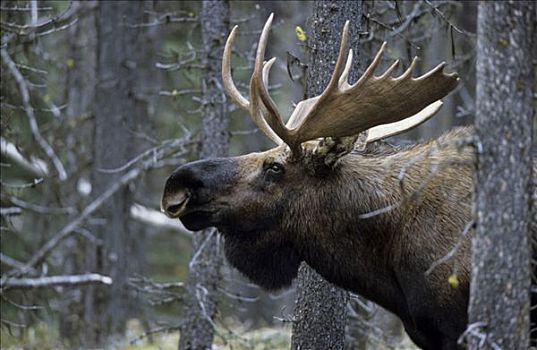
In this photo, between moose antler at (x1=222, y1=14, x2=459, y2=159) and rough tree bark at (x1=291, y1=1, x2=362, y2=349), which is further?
rough tree bark at (x1=291, y1=1, x2=362, y2=349)

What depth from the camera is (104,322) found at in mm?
13805

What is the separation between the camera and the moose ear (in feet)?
22.5

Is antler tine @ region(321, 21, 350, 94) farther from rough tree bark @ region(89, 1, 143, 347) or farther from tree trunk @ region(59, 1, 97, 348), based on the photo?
tree trunk @ region(59, 1, 97, 348)

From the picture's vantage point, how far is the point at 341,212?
6.59m

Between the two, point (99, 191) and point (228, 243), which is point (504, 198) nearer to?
point (228, 243)

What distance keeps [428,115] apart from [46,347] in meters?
8.74

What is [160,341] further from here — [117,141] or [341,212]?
[341,212]

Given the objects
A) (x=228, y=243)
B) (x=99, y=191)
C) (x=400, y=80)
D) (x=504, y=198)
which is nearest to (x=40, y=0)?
(x=99, y=191)

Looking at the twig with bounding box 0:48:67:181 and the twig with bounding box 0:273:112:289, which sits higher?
the twig with bounding box 0:48:67:181

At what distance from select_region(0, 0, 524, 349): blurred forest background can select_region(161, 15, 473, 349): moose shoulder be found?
1.07 metres

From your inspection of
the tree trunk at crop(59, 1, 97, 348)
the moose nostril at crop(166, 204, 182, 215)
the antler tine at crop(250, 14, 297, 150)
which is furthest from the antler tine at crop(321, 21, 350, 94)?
the tree trunk at crop(59, 1, 97, 348)

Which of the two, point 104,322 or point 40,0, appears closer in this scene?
point 40,0

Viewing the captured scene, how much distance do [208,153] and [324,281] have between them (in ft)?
7.90

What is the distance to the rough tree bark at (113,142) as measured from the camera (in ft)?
44.2
